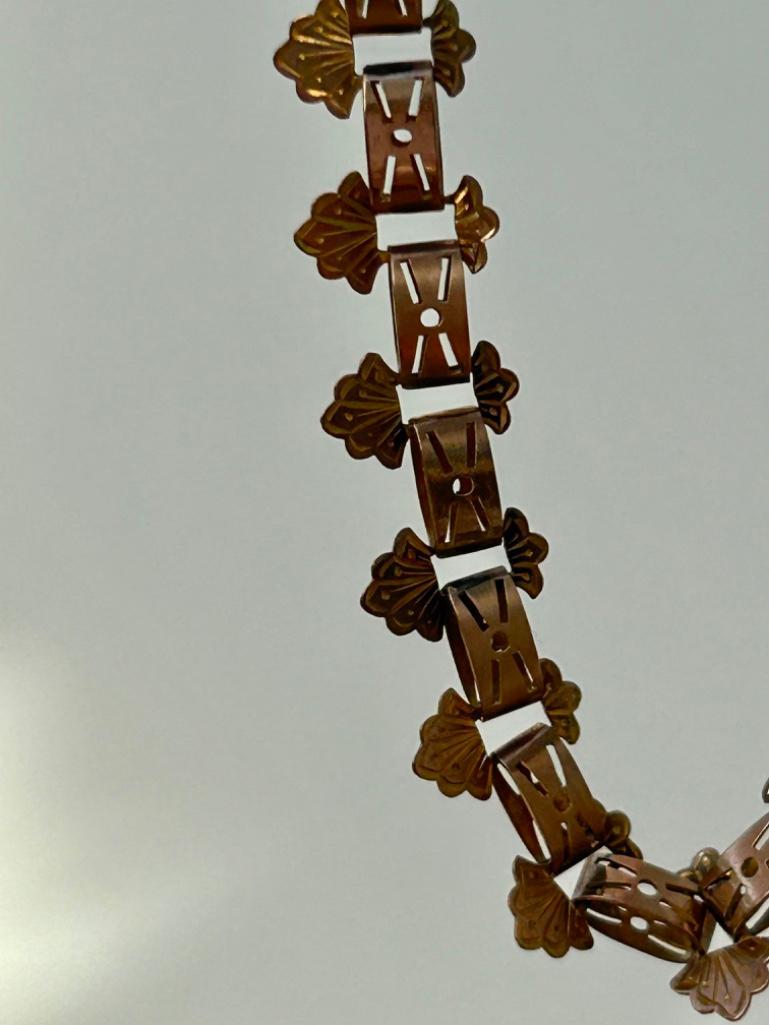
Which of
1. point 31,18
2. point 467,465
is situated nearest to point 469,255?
point 467,465

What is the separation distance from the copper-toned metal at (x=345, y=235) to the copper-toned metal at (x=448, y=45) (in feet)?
0.15

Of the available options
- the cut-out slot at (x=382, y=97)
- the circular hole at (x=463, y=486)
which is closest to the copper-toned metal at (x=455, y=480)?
the circular hole at (x=463, y=486)

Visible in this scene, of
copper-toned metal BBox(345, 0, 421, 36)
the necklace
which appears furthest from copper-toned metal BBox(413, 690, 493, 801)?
copper-toned metal BBox(345, 0, 421, 36)

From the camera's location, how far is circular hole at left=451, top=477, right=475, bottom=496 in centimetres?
51

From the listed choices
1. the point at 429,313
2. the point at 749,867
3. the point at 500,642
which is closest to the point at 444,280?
the point at 429,313

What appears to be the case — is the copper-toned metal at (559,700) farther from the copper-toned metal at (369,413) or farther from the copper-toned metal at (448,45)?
the copper-toned metal at (448,45)

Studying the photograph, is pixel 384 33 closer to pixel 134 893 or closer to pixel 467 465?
pixel 467 465

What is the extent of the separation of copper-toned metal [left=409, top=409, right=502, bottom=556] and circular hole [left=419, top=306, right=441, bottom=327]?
3cm

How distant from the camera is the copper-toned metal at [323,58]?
49 cm

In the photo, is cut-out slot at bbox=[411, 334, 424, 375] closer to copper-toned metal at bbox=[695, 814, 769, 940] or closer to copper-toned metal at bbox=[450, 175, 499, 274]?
copper-toned metal at bbox=[450, 175, 499, 274]

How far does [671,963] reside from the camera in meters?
0.56

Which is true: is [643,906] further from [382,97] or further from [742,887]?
[382,97]

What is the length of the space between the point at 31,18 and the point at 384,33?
0.13m

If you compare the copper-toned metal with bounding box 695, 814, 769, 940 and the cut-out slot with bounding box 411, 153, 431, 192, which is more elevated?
the cut-out slot with bounding box 411, 153, 431, 192
